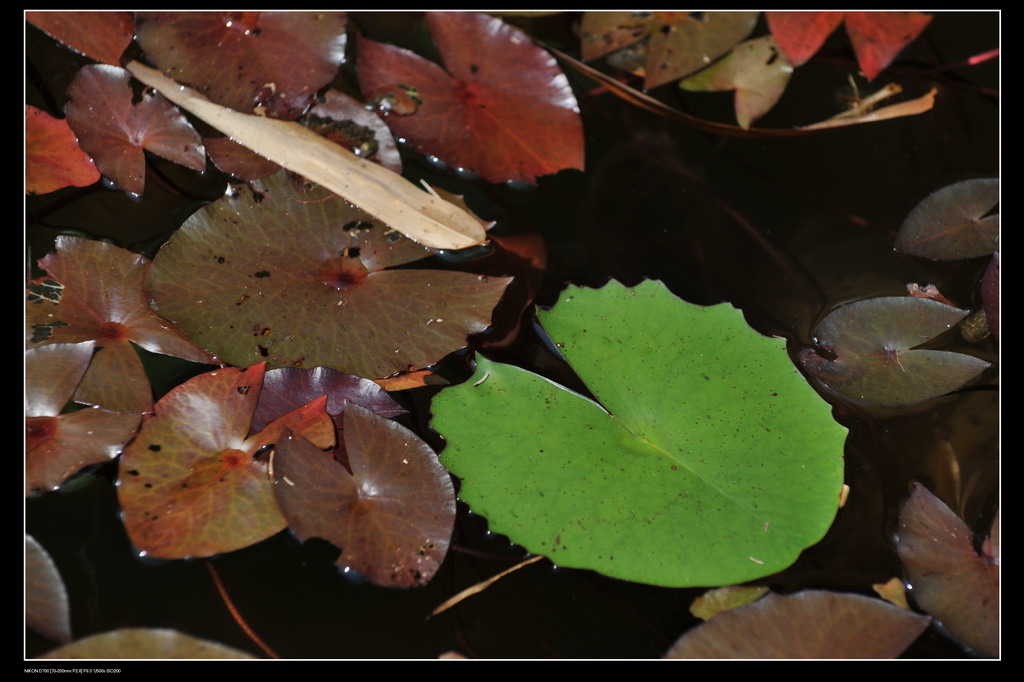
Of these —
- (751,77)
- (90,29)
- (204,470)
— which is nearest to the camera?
(204,470)

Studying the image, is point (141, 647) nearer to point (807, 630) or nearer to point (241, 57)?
point (807, 630)

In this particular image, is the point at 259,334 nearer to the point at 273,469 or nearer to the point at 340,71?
the point at 273,469

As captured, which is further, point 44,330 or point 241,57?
point 241,57

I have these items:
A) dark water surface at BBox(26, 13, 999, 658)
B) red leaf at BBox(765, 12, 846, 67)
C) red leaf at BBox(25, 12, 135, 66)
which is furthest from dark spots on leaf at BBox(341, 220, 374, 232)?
red leaf at BBox(765, 12, 846, 67)

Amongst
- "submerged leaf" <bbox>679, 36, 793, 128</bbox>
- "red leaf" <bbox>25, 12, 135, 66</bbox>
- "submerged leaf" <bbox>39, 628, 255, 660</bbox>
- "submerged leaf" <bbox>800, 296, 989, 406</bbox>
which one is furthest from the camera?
"submerged leaf" <bbox>679, 36, 793, 128</bbox>

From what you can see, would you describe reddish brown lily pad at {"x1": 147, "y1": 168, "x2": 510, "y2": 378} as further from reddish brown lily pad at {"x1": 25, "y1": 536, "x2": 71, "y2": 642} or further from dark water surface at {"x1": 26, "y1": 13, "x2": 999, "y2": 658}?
reddish brown lily pad at {"x1": 25, "y1": 536, "x2": 71, "y2": 642}

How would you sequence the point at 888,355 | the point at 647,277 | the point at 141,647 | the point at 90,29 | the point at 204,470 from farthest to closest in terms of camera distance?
the point at 90,29
the point at 647,277
the point at 888,355
the point at 204,470
the point at 141,647

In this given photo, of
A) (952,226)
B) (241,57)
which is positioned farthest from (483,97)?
(952,226)
